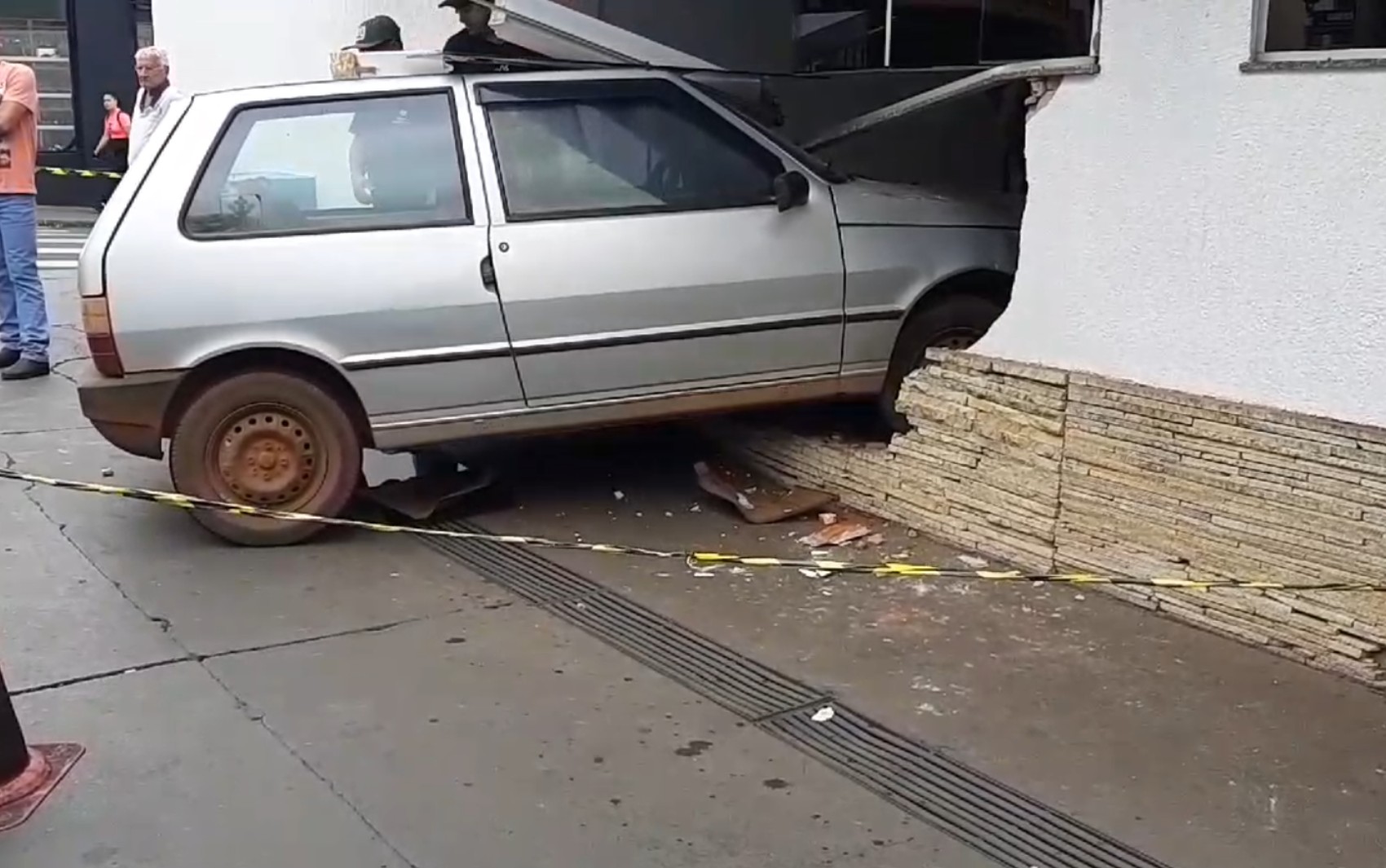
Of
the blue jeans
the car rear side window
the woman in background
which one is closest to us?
the car rear side window

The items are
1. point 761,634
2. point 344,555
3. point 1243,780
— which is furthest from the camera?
point 344,555

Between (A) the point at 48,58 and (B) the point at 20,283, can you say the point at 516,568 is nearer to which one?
(B) the point at 20,283

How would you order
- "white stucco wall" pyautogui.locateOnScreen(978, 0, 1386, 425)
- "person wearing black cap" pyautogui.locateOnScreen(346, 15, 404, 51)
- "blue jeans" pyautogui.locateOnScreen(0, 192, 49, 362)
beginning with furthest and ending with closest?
"blue jeans" pyautogui.locateOnScreen(0, 192, 49, 362)
"person wearing black cap" pyautogui.locateOnScreen(346, 15, 404, 51)
"white stucco wall" pyautogui.locateOnScreen(978, 0, 1386, 425)

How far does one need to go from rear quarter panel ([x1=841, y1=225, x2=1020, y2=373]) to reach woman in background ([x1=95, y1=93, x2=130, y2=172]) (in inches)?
550

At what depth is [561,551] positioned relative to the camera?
6.05 metres

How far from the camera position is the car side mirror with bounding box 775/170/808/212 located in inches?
247

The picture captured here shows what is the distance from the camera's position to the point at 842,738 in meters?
4.26

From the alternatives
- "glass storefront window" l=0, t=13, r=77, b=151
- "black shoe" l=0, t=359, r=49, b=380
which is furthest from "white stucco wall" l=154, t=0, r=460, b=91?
"glass storefront window" l=0, t=13, r=77, b=151

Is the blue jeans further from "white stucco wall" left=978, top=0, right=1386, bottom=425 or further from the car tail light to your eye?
"white stucco wall" left=978, top=0, right=1386, bottom=425

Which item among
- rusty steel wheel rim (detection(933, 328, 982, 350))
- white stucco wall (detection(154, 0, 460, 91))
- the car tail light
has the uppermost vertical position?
white stucco wall (detection(154, 0, 460, 91))

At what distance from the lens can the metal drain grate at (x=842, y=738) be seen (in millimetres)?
3660

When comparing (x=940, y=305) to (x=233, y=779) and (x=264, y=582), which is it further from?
(x=233, y=779)

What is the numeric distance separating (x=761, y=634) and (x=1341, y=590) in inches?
75.7

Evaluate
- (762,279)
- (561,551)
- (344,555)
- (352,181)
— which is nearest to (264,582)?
(344,555)
